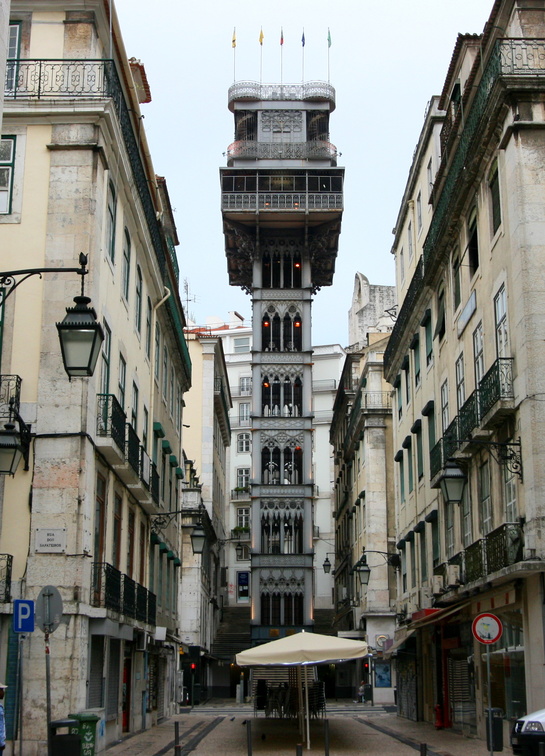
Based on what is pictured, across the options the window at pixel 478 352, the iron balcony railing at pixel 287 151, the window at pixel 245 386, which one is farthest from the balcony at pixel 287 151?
the window at pixel 478 352

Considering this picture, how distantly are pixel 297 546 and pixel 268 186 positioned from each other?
2165cm

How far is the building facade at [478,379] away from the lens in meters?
17.8

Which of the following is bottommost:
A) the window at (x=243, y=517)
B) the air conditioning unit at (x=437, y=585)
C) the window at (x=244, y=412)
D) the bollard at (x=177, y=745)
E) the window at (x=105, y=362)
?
the bollard at (x=177, y=745)

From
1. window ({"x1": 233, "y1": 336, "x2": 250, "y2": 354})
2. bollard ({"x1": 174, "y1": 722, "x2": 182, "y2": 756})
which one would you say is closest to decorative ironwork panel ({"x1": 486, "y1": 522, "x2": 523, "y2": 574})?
bollard ({"x1": 174, "y1": 722, "x2": 182, "y2": 756})

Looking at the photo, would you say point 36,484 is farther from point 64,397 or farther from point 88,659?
point 88,659

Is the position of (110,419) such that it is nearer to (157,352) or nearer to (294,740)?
(294,740)

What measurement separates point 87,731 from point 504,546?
25.3 ft

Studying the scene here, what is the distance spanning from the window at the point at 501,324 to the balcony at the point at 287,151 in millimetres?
44714

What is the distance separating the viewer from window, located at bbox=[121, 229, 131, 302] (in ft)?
78.0

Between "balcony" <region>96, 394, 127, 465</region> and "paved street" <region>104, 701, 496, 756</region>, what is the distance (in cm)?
553

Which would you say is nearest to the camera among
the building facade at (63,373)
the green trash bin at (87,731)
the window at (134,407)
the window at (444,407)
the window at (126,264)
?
the green trash bin at (87,731)

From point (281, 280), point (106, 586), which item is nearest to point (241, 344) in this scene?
point (281, 280)

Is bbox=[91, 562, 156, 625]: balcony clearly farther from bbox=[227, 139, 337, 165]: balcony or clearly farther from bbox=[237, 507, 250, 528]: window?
bbox=[237, 507, 250, 528]: window

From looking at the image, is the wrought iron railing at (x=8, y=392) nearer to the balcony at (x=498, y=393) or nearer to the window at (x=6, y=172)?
the window at (x=6, y=172)
